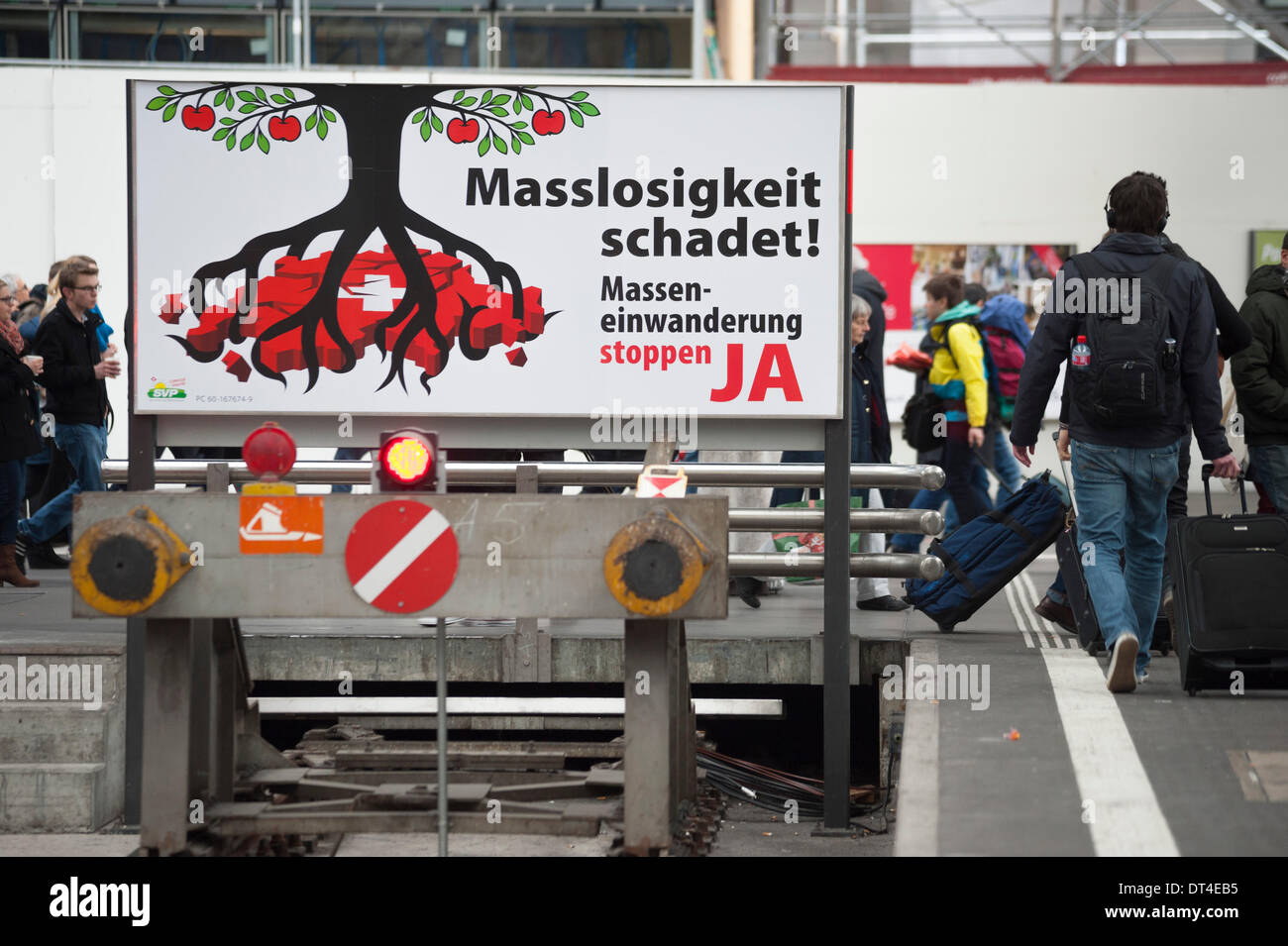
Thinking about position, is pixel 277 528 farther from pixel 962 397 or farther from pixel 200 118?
pixel 962 397

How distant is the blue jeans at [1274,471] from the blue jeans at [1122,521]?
4.29ft

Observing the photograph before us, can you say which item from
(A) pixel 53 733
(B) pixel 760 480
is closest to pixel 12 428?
(A) pixel 53 733

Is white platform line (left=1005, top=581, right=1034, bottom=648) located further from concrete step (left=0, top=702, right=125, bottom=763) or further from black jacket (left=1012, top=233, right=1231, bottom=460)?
concrete step (left=0, top=702, right=125, bottom=763)

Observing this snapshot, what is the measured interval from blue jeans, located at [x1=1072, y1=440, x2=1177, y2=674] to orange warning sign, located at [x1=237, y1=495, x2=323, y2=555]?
318 centimetres

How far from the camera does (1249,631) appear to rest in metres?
6.18

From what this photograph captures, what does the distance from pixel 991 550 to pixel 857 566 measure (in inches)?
49.1

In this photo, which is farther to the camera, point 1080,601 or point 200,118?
point 1080,601

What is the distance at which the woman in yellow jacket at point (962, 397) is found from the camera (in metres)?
9.45

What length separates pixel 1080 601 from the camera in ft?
23.3

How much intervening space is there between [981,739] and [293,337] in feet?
9.89

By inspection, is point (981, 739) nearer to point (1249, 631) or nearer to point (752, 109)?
point (1249, 631)

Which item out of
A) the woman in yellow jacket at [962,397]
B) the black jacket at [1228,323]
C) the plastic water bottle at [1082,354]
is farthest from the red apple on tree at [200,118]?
the woman in yellow jacket at [962,397]
